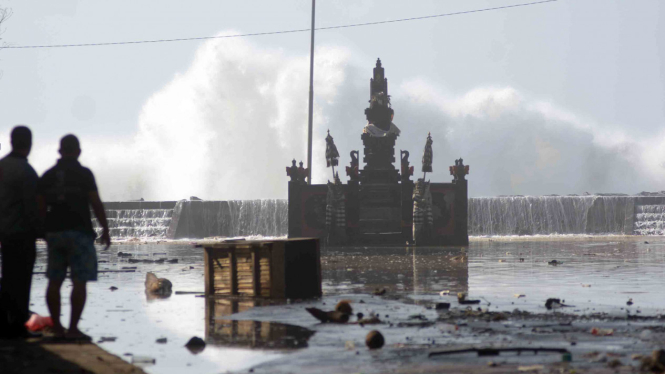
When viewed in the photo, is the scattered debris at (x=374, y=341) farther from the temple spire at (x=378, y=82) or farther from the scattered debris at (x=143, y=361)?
the temple spire at (x=378, y=82)

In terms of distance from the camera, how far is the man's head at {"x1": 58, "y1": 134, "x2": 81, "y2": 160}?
29.1ft

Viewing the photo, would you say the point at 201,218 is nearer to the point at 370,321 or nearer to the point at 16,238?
the point at 370,321

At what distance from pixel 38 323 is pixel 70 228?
1.54 meters

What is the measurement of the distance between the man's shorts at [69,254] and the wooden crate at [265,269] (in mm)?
4610

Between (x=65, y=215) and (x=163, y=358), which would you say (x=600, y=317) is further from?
(x=65, y=215)

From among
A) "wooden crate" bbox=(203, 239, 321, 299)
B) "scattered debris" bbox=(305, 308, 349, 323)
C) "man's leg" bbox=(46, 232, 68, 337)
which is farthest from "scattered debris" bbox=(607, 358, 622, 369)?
"wooden crate" bbox=(203, 239, 321, 299)

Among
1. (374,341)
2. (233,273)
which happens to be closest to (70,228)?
(374,341)

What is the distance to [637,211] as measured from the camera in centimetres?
6825

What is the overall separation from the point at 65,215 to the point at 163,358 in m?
1.79

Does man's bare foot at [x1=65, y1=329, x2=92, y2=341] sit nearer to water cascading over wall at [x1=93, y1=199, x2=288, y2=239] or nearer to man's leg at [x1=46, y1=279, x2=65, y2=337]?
man's leg at [x1=46, y1=279, x2=65, y2=337]

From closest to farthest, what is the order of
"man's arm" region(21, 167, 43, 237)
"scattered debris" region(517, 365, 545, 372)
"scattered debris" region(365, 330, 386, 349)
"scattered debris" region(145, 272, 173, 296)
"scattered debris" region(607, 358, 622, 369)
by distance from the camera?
"scattered debris" region(517, 365, 545, 372)
"scattered debris" region(607, 358, 622, 369)
"scattered debris" region(365, 330, 386, 349)
"man's arm" region(21, 167, 43, 237)
"scattered debris" region(145, 272, 173, 296)

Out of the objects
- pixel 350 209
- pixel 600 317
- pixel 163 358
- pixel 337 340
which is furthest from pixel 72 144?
pixel 350 209

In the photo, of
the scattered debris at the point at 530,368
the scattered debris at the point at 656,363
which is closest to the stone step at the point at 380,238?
the scattered debris at the point at 530,368

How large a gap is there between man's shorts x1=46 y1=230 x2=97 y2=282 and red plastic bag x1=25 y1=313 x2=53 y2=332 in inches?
45.6
